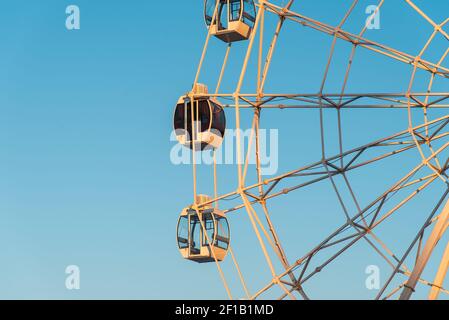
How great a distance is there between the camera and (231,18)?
51812mm

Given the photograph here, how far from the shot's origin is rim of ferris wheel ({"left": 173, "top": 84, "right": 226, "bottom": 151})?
5081 cm

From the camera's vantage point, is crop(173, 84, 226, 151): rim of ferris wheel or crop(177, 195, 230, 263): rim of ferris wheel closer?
→ crop(173, 84, 226, 151): rim of ferris wheel

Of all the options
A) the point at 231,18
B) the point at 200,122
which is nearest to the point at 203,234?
the point at 200,122

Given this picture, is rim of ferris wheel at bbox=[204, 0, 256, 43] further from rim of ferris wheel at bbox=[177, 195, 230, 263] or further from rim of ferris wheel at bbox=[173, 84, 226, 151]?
rim of ferris wheel at bbox=[177, 195, 230, 263]

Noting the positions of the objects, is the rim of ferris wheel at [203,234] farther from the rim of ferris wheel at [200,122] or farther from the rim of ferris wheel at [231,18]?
the rim of ferris wheel at [231,18]

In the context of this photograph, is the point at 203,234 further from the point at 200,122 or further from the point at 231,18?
the point at 231,18

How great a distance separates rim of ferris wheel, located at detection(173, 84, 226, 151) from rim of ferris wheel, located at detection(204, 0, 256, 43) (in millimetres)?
2365

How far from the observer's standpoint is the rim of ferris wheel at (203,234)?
51.0 metres

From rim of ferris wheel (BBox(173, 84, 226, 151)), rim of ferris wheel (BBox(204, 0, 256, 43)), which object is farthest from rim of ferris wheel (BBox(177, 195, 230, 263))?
rim of ferris wheel (BBox(204, 0, 256, 43))

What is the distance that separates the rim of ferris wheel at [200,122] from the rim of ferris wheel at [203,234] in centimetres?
244

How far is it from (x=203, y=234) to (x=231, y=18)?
29.1 feet
